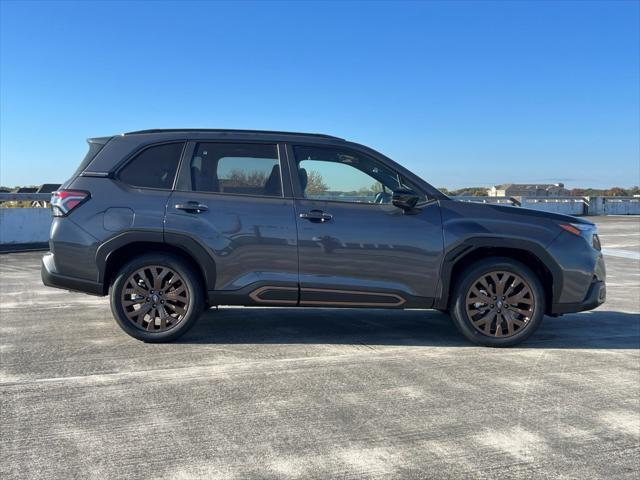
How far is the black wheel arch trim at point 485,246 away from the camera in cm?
488

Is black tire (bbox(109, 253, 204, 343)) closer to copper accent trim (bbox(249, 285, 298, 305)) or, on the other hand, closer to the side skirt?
the side skirt

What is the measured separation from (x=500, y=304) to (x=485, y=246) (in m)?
0.58

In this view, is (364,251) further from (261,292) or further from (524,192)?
(524,192)

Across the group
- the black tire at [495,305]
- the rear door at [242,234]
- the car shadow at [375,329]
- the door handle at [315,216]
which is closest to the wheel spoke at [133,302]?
the car shadow at [375,329]

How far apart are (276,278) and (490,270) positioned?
200 centimetres

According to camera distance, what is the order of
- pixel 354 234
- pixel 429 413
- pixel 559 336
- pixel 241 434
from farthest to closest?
1. pixel 559 336
2. pixel 354 234
3. pixel 429 413
4. pixel 241 434

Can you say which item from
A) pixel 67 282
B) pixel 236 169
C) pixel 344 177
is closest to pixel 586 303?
pixel 344 177

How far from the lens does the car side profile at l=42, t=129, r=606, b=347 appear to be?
479 cm

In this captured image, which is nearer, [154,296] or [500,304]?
[154,296]

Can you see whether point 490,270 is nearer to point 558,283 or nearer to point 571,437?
point 558,283

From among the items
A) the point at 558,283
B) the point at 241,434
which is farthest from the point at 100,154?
the point at 558,283

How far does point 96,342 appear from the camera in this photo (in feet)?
16.1

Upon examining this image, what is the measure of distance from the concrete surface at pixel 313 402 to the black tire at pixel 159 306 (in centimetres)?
14

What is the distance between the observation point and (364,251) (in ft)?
15.8
